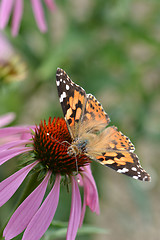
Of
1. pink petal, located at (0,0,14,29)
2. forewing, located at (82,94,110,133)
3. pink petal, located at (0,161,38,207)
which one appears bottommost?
pink petal, located at (0,161,38,207)

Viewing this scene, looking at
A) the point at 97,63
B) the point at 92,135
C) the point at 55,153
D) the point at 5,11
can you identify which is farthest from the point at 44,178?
the point at 97,63

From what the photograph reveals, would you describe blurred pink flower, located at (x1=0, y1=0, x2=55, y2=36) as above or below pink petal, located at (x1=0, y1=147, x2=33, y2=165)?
above

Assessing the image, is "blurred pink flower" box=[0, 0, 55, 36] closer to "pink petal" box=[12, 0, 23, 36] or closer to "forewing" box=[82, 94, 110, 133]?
"pink petal" box=[12, 0, 23, 36]

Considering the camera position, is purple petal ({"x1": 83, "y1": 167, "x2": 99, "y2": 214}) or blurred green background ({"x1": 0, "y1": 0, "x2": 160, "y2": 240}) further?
blurred green background ({"x1": 0, "y1": 0, "x2": 160, "y2": 240})

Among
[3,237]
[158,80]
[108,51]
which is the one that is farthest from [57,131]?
[158,80]

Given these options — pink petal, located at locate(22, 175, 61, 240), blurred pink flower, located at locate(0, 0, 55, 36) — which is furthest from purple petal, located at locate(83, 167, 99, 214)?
blurred pink flower, located at locate(0, 0, 55, 36)

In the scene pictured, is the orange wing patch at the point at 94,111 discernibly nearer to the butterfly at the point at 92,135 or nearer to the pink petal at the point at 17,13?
the butterfly at the point at 92,135
